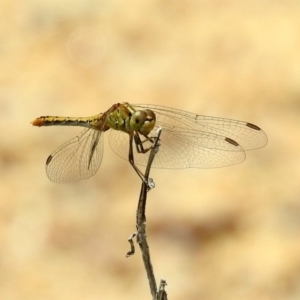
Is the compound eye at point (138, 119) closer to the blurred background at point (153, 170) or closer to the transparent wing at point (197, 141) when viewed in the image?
the transparent wing at point (197, 141)

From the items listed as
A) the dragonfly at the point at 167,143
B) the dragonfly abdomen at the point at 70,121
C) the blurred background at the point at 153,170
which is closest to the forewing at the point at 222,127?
the dragonfly at the point at 167,143

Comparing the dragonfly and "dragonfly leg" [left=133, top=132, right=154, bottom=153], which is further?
the dragonfly

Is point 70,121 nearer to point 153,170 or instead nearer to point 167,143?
point 167,143

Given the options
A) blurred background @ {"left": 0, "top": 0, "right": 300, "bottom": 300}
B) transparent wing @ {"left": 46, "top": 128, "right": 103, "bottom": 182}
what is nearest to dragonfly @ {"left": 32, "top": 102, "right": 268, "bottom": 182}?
transparent wing @ {"left": 46, "top": 128, "right": 103, "bottom": 182}

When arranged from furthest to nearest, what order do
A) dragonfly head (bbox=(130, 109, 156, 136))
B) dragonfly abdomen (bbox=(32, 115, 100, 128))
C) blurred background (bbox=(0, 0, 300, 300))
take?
blurred background (bbox=(0, 0, 300, 300)) → dragonfly abdomen (bbox=(32, 115, 100, 128)) → dragonfly head (bbox=(130, 109, 156, 136))

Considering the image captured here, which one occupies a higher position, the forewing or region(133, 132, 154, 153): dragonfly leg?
the forewing

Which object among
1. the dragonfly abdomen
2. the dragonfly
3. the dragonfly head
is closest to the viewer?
the dragonfly head

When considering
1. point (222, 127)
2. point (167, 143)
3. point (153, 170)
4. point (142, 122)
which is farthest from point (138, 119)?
point (153, 170)

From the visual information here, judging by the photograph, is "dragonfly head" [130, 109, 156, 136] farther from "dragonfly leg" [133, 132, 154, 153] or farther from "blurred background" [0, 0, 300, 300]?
"blurred background" [0, 0, 300, 300]

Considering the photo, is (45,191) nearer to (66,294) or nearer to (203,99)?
(66,294)
